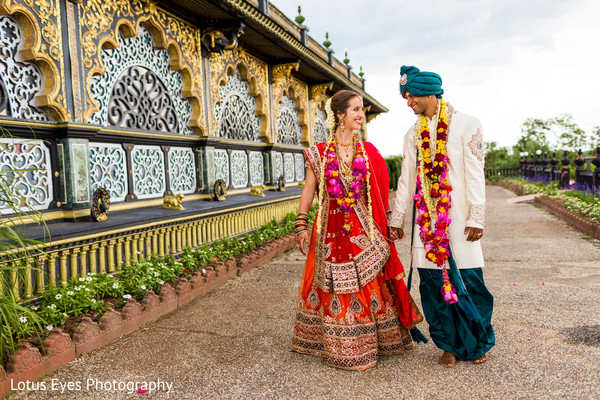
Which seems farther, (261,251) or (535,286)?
(261,251)

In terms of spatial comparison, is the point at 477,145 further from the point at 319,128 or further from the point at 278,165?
the point at 319,128

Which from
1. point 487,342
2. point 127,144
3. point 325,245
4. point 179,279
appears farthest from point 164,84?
point 487,342

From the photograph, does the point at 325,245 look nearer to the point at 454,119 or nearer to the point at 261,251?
the point at 454,119

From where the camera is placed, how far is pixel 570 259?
645 centimetres

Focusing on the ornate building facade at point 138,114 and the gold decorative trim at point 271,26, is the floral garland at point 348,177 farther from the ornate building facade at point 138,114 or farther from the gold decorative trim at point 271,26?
the gold decorative trim at point 271,26

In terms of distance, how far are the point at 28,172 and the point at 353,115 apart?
340 centimetres

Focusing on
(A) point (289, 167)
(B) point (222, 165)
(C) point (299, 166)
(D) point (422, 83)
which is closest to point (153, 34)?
(B) point (222, 165)

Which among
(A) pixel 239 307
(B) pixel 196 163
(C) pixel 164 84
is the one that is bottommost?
(A) pixel 239 307

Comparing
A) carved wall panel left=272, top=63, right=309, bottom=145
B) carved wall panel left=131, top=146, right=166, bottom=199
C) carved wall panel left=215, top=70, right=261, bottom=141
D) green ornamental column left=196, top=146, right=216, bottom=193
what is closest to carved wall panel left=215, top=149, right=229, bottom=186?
carved wall panel left=215, top=70, right=261, bottom=141

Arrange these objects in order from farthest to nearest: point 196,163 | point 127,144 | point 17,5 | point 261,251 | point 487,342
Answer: point 196,163 → point 261,251 → point 127,144 → point 17,5 → point 487,342

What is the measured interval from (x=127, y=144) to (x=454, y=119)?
14.5 feet

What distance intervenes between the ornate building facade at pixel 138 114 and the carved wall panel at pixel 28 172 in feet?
0.04

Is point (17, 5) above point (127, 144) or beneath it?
above

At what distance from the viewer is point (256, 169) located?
1002 cm
